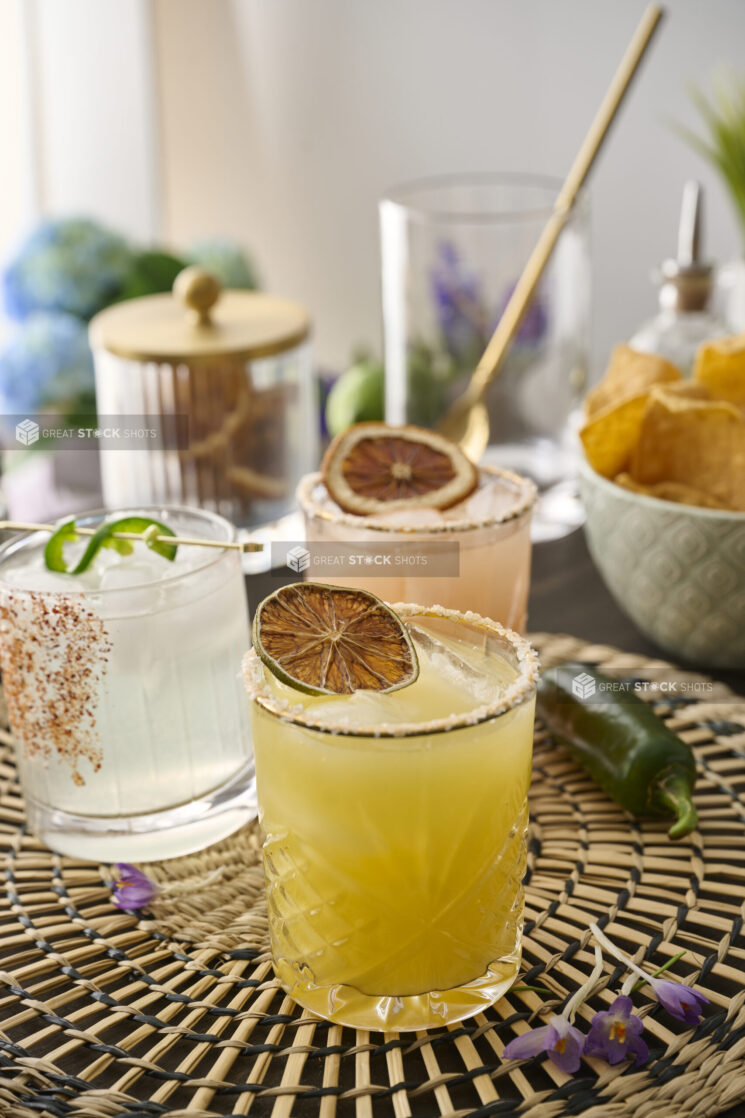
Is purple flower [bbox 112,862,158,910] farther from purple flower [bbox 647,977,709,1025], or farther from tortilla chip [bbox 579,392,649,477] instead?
tortilla chip [bbox 579,392,649,477]

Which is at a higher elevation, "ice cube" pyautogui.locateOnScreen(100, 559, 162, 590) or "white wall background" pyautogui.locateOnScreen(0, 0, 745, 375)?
"white wall background" pyautogui.locateOnScreen(0, 0, 745, 375)

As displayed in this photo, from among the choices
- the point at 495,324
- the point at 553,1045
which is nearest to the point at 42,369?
the point at 495,324

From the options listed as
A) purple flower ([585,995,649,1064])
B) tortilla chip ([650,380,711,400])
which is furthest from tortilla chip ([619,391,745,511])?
purple flower ([585,995,649,1064])

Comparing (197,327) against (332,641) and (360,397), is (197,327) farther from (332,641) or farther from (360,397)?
(332,641)

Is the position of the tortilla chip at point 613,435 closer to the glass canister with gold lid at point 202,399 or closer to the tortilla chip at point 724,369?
the tortilla chip at point 724,369

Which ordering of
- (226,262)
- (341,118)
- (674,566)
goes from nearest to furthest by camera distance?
(674,566)
(226,262)
(341,118)

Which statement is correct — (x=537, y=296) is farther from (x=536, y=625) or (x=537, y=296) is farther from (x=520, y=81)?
(x=520, y=81)
